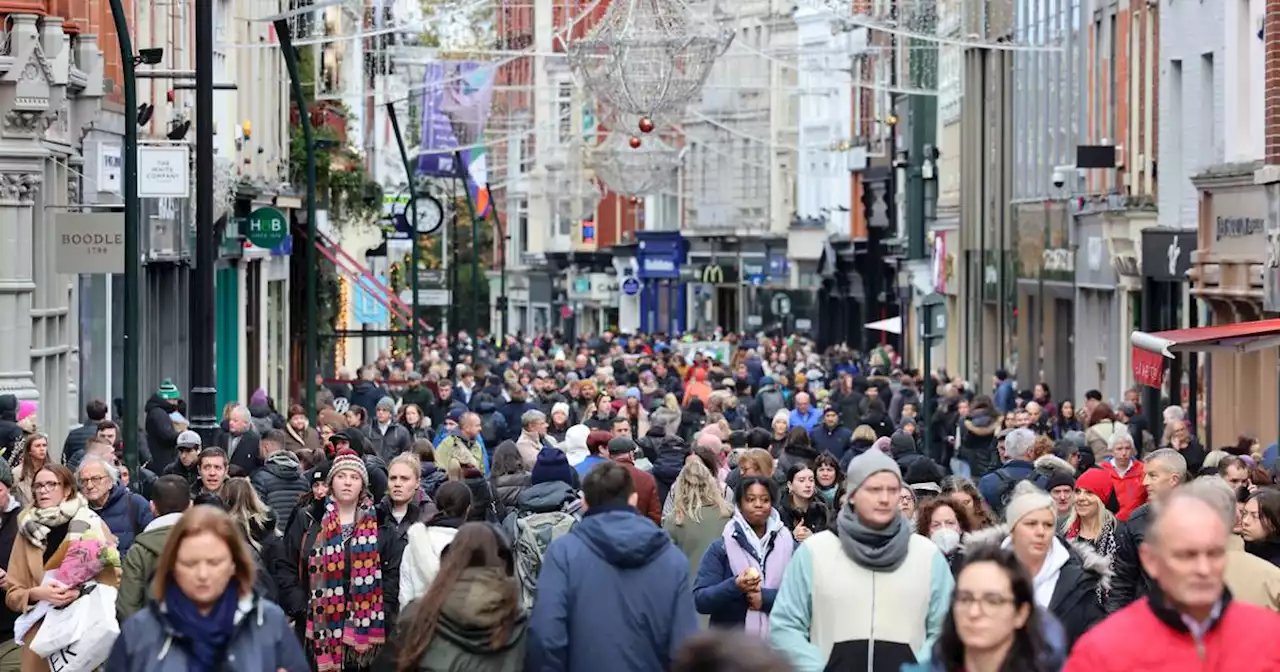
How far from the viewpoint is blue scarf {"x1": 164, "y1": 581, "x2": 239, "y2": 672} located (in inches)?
324

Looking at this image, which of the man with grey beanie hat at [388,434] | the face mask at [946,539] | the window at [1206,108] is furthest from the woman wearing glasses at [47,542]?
the window at [1206,108]

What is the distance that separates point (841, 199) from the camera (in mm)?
79312

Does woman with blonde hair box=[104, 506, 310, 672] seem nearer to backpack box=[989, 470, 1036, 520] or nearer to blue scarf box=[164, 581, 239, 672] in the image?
blue scarf box=[164, 581, 239, 672]

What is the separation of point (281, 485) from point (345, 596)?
3767mm

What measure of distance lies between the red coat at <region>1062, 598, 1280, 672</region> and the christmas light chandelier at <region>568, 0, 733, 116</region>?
24.9m

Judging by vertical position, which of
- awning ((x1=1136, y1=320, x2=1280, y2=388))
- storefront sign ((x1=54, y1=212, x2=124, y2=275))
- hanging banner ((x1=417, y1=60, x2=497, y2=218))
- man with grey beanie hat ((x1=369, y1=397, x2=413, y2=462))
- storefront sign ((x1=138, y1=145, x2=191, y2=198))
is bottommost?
man with grey beanie hat ((x1=369, y1=397, x2=413, y2=462))

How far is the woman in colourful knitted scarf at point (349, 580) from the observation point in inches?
503

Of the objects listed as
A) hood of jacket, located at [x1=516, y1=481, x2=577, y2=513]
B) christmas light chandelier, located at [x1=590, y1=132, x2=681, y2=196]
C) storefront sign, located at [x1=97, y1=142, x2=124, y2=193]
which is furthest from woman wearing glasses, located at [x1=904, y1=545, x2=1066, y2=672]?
christmas light chandelier, located at [x1=590, y1=132, x2=681, y2=196]

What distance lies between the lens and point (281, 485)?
16.5 meters

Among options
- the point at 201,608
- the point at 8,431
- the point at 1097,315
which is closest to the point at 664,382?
the point at 1097,315

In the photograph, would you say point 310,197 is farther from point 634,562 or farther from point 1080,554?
point 634,562

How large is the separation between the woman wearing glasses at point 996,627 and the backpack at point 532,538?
505 centimetres

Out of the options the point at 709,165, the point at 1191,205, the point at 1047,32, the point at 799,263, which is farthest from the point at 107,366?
the point at 709,165

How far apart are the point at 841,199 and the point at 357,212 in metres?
30.1
